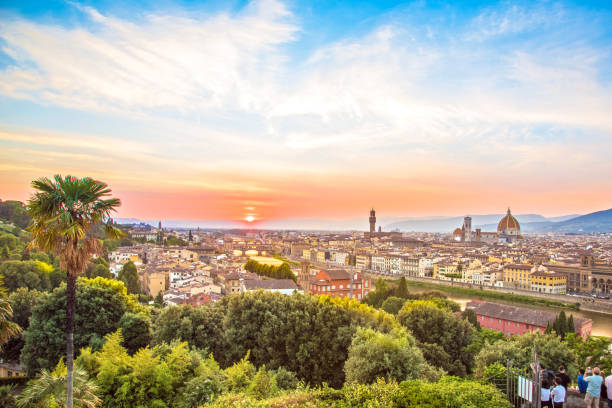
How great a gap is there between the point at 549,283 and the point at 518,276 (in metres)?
4.16

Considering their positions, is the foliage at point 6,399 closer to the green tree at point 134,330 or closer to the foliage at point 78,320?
the foliage at point 78,320

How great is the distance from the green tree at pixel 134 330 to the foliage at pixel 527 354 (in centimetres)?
1122

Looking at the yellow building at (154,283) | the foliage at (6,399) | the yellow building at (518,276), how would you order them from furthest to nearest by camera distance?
1. the yellow building at (518,276)
2. the yellow building at (154,283)
3. the foliage at (6,399)

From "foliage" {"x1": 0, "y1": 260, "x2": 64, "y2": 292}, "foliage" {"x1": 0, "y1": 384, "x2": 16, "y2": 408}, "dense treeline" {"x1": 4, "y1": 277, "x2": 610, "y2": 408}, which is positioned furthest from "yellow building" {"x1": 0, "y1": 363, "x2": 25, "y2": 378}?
"foliage" {"x1": 0, "y1": 260, "x2": 64, "y2": 292}

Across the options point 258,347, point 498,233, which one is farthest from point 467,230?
point 258,347

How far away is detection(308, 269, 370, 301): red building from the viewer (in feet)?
129

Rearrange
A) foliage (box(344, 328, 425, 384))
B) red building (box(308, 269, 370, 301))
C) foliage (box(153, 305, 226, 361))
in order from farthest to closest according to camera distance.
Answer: red building (box(308, 269, 370, 301))
foliage (box(153, 305, 226, 361))
foliage (box(344, 328, 425, 384))

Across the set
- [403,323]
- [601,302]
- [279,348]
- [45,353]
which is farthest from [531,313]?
[45,353]

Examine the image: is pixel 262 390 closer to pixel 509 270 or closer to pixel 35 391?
pixel 35 391

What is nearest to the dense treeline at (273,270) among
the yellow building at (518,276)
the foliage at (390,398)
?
the yellow building at (518,276)

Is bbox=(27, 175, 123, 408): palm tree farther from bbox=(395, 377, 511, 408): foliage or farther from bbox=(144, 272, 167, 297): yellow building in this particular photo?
bbox=(144, 272, 167, 297): yellow building

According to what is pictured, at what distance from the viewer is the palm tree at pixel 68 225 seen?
599 cm

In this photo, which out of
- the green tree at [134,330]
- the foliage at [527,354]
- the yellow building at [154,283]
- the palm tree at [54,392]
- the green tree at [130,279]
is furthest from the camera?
the yellow building at [154,283]

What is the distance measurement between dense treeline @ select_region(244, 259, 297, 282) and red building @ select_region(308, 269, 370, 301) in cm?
414
